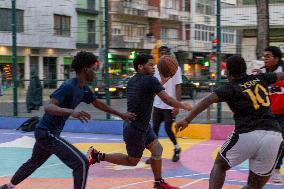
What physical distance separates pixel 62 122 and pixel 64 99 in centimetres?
35

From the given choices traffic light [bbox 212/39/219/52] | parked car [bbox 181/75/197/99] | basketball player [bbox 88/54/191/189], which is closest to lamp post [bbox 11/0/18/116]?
parked car [bbox 181/75/197/99]

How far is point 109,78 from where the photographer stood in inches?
516

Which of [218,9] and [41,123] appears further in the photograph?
[218,9]

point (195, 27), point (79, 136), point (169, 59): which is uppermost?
point (195, 27)

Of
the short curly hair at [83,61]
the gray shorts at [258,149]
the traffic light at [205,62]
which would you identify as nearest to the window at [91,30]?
the traffic light at [205,62]

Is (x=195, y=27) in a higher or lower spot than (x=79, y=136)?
higher

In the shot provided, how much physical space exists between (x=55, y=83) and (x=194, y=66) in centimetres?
356

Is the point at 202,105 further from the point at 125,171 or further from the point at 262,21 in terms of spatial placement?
the point at 262,21

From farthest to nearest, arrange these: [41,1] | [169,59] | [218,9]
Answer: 1. [41,1]
2. [218,9]
3. [169,59]

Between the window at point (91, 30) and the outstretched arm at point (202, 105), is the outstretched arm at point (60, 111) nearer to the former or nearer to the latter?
the outstretched arm at point (202, 105)

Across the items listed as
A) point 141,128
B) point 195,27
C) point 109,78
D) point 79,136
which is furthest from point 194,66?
point 141,128

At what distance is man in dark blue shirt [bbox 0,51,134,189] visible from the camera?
5824 millimetres

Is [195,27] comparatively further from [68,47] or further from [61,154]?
[61,154]

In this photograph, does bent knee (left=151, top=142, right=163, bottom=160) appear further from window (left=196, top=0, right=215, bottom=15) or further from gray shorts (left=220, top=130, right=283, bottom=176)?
window (left=196, top=0, right=215, bottom=15)
